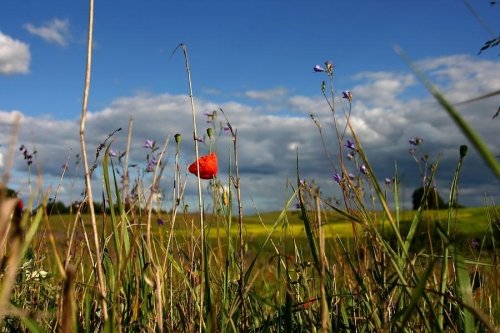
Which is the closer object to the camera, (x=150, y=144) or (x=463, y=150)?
(x=463, y=150)

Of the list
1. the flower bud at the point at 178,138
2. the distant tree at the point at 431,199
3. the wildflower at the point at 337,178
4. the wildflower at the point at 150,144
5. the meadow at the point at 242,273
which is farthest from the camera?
the wildflower at the point at 150,144

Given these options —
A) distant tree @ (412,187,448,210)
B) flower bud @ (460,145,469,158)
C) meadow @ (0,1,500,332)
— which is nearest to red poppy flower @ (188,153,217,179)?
meadow @ (0,1,500,332)

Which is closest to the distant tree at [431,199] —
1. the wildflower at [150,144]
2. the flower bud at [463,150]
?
the flower bud at [463,150]

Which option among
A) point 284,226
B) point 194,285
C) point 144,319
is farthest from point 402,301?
point 144,319

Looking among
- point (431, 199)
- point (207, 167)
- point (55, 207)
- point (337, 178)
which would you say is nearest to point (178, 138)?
point (207, 167)

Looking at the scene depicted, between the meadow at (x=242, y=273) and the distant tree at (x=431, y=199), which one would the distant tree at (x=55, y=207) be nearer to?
the meadow at (x=242, y=273)

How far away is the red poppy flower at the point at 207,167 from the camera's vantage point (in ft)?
6.79

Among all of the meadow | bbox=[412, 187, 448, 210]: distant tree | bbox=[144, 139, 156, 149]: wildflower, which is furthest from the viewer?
bbox=[144, 139, 156, 149]: wildflower

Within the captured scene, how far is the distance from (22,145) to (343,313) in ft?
12.3

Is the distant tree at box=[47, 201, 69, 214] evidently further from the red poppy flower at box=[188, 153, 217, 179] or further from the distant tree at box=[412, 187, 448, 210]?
the distant tree at box=[412, 187, 448, 210]

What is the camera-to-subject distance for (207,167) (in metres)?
2.07

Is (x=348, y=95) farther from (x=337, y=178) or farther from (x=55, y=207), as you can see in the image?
(x=55, y=207)

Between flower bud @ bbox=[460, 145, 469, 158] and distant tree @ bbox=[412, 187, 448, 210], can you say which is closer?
flower bud @ bbox=[460, 145, 469, 158]

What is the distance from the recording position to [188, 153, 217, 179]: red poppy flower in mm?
2068
